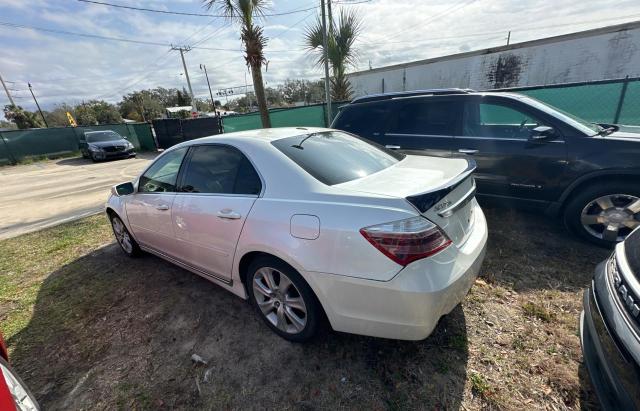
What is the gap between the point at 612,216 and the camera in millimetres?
3117

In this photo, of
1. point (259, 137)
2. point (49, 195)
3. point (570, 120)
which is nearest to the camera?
point (259, 137)

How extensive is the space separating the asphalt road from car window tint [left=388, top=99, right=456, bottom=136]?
21.4 ft

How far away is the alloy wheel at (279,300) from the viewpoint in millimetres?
2115

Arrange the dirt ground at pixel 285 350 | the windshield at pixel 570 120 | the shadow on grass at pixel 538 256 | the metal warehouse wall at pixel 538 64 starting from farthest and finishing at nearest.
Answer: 1. the metal warehouse wall at pixel 538 64
2. the windshield at pixel 570 120
3. the shadow on grass at pixel 538 256
4. the dirt ground at pixel 285 350

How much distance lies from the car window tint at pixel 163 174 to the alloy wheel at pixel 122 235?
2.77 ft

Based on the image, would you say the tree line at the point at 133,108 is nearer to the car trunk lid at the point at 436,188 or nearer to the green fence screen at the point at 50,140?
the green fence screen at the point at 50,140

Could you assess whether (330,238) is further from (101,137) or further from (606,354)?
(101,137)

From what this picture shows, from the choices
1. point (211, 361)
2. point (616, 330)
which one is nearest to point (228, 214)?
A: point (211, 361)

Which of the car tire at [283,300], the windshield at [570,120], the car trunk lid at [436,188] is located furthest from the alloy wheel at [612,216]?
the car tire at [283,300]

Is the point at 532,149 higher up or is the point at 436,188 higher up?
the point at 436,188

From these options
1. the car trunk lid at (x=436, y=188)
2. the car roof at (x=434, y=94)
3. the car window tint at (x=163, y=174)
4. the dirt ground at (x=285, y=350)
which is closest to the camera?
the car trunk lid at (x=436, y=188)

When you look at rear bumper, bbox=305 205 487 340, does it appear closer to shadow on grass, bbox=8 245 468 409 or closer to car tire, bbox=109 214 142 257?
shadow on grass, bbox=8 245 468 409

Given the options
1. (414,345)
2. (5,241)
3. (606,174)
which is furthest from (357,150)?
(5,241)

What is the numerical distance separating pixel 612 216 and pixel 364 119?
329 centimetres
